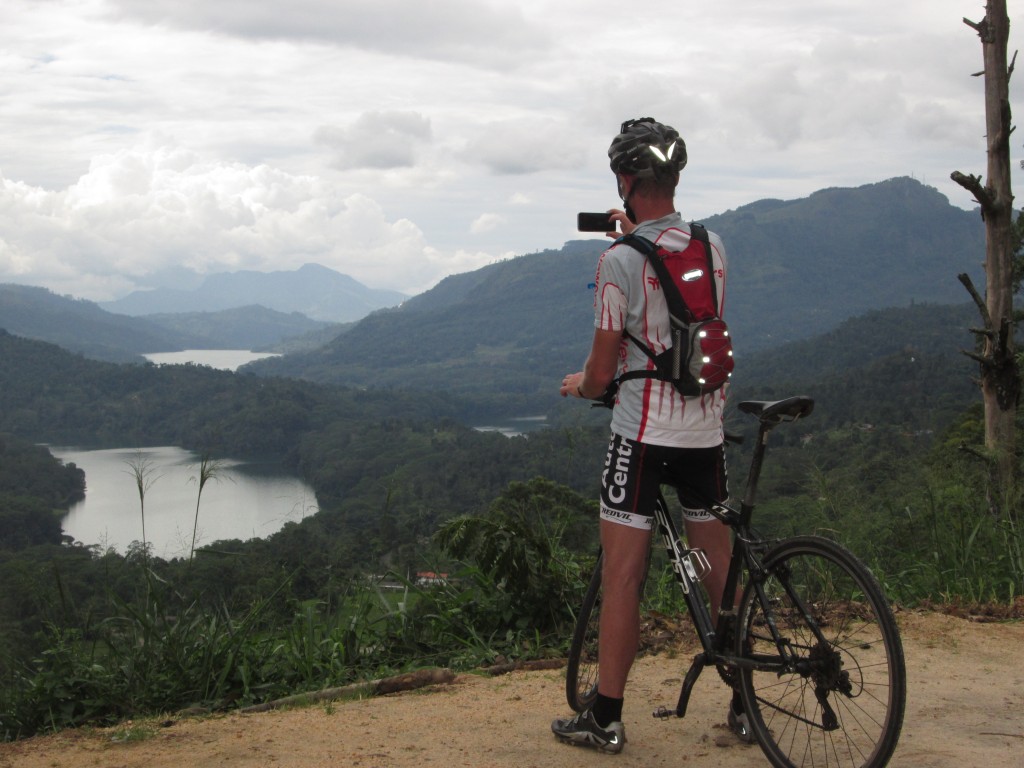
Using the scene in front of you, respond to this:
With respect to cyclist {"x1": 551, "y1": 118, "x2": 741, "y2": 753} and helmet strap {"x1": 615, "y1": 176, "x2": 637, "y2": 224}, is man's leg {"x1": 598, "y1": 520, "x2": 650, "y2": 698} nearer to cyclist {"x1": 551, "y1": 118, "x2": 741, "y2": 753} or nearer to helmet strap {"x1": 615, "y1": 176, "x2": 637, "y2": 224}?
cyclist {"x1": 551, "y1": 118, "x2": 741, "y2": 753}

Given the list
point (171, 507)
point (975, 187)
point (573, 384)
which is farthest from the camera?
point (171, 507)

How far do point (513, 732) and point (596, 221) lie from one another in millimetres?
1636

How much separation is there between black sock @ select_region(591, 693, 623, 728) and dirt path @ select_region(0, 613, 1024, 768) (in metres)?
0.11

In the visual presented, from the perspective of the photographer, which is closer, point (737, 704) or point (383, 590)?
point (737, 704)

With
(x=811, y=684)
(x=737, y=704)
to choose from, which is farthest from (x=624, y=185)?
(x=737, y=704)

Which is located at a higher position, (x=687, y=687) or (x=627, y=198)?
(x=627, y=198)

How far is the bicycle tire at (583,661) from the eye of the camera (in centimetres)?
307

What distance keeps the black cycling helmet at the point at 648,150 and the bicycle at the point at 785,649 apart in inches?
27.1

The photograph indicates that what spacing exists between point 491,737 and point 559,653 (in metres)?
1.06

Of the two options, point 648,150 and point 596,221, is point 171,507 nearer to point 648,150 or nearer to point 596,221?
point 596,221

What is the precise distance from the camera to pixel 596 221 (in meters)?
2.83

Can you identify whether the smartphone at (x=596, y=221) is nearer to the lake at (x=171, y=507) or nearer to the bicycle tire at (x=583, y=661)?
the bicycle tire at (x=583, y=661)

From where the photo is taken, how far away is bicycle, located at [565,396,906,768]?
7.85 feet

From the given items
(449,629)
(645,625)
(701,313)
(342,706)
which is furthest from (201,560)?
(701,313)
